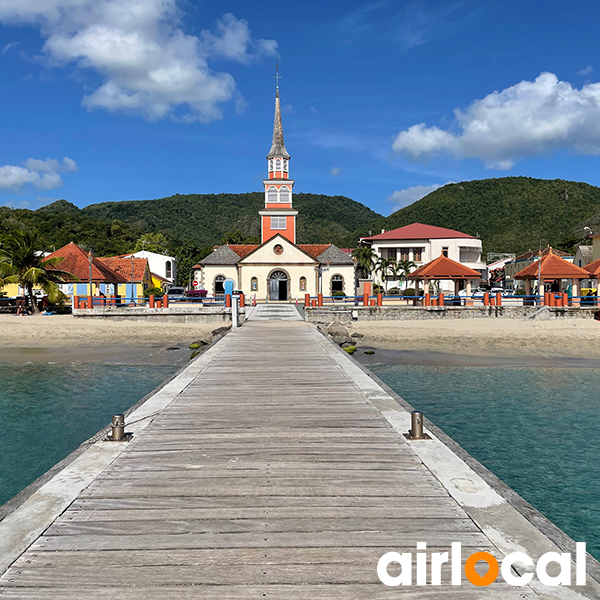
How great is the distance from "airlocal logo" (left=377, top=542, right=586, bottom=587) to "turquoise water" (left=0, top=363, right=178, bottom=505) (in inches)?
273

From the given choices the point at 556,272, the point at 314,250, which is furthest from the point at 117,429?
the point at 314,250

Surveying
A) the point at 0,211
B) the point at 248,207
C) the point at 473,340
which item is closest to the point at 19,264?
the point at 473,340

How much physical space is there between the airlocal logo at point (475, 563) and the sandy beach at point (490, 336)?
2089 cm

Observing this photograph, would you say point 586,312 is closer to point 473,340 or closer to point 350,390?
point 473,340

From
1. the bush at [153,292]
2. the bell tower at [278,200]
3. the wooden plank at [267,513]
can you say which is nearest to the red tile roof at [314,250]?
the bell tower at [278,200]

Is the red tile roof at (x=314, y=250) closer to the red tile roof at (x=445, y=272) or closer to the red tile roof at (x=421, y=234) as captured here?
the red tile roof at (x=445, y=272)

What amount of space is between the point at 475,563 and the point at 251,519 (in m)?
1.79

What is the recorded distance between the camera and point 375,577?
3.45 m

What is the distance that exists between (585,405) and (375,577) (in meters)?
12.7

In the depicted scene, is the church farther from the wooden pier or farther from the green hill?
the green hill

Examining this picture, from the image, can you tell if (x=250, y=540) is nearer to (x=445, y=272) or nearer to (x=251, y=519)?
(x=251, y=519)

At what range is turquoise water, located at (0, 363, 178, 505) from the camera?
959 centimetres

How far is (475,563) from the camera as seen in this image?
3658mm

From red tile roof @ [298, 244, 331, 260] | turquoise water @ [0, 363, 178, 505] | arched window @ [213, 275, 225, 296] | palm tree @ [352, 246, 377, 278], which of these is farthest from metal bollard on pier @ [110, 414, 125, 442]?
palm tree @ [352, 246, 377, 278]
